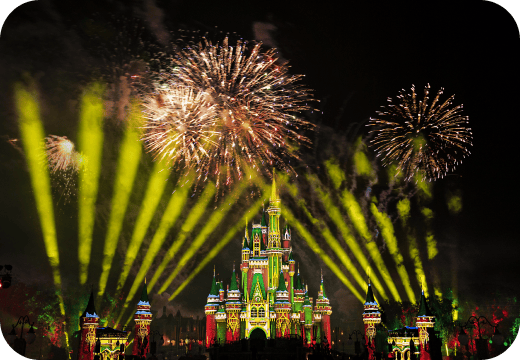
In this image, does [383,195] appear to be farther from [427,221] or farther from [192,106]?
[192,106]

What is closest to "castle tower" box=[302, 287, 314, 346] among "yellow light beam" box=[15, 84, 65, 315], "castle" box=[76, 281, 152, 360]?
"castle" box=[76, 281, 152, 360]

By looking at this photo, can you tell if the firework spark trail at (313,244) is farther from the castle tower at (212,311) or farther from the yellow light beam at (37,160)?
the yellow light beam at (37,160)

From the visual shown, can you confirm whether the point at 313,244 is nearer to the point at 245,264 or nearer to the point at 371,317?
the point at 245,264

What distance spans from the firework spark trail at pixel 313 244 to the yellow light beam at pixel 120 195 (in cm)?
950

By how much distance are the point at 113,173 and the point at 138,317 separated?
996 cm

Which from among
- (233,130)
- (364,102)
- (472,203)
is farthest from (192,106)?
(472,203)

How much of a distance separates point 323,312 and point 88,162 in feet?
73.8

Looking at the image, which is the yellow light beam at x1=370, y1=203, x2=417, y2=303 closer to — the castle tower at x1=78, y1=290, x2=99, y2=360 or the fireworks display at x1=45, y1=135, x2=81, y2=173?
the castle tower at x1=78, y1=290, x2=99, y2=360

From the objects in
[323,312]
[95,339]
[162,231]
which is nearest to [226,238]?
[162,231]

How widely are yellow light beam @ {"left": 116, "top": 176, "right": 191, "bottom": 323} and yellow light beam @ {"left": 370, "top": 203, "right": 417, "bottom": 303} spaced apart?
14.2m

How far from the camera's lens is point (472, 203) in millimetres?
31438

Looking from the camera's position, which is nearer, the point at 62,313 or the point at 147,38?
the point at 147,38

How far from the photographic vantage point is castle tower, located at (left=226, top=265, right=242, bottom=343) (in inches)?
1503

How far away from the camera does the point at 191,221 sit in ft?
114
